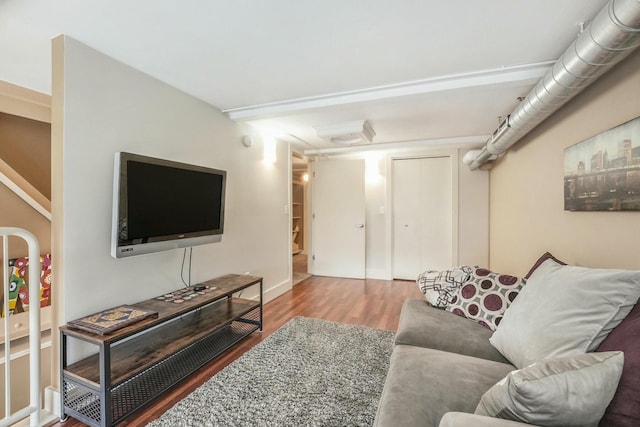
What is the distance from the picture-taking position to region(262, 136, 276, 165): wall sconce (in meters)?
3.56

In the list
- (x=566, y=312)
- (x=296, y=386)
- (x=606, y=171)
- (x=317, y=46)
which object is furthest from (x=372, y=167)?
(x=566, y=312)

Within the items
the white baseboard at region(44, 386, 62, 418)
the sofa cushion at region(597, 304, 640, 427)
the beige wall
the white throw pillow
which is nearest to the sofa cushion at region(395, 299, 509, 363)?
the white throw pillow

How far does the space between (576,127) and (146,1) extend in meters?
2.68

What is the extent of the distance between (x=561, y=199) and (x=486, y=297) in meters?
1.01

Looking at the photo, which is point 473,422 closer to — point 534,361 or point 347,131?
point 534,361

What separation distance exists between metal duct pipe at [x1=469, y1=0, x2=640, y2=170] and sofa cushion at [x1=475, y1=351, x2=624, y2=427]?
128cm

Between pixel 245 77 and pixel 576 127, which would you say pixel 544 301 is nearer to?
pixel 576 127

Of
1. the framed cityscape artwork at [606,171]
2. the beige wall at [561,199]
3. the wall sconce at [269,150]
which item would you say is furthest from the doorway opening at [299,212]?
the framed cityscape artwork at [606,171]

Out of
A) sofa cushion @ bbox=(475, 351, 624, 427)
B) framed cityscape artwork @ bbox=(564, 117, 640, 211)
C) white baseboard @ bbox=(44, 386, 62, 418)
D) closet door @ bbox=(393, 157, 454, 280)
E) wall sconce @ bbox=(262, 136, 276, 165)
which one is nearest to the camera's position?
sofa cushion @ bbox=(475, 351, 624, 427)

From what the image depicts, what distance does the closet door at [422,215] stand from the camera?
457 cm

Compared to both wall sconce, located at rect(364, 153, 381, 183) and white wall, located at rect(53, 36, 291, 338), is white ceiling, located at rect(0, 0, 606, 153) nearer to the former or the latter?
white wall, located at rect(53, 36, 291, 338)

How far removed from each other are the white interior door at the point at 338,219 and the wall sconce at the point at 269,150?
1.48m

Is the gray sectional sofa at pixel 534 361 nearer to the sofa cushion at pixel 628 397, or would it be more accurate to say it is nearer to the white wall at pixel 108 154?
the sofa cushion at pixel 628 397

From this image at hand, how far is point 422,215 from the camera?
15.4 feet
